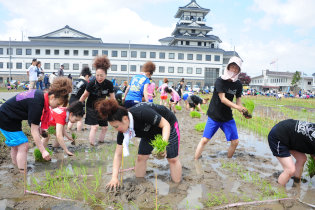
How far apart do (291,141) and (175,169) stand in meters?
1.53

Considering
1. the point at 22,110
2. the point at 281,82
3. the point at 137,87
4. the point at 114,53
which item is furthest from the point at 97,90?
the point at 281,82

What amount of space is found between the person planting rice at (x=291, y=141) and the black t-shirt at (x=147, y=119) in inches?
54.9

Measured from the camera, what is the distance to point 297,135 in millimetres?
3027

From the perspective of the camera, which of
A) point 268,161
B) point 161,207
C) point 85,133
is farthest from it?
point 85,133

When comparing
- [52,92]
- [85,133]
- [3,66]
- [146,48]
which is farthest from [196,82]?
[52,92]

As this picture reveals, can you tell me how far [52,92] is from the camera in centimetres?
326

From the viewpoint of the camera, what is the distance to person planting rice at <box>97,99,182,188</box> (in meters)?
2.56

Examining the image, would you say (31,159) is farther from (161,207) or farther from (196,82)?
(196,82)

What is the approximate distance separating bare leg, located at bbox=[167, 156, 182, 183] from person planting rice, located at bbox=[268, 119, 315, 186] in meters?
1.28

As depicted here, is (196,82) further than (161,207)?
Yes

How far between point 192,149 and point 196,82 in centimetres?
4148

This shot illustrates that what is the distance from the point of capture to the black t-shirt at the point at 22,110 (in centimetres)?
319

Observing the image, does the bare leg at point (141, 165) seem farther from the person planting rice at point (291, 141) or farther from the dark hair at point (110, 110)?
the person planting rice at point (291, 141)

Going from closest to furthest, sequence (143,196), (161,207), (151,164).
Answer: (161,207) → (143,196) → (151,164)
